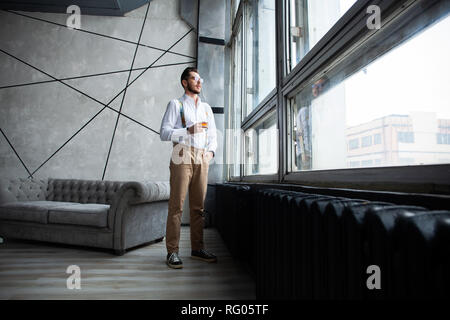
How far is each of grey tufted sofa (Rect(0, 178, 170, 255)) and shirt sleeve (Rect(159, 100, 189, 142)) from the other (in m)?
0.71

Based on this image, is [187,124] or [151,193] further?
[151,193]

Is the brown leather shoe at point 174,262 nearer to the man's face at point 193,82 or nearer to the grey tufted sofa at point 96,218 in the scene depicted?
the grey tufted sofa at point 96,218

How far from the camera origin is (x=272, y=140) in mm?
2578

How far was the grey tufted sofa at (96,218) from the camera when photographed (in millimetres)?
2742

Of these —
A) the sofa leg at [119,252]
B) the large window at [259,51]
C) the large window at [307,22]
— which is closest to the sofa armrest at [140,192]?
the sofa leg at [119,252]

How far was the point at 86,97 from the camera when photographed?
4504 mm

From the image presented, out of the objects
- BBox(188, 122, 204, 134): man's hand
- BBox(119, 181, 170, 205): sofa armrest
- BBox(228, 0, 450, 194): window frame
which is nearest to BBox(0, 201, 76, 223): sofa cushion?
BBox(119, 181, 170, 205): sofa armrest

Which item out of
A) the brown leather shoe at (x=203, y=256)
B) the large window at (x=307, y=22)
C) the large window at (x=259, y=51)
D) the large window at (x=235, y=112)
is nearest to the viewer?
the large window at (x=307, y=22)

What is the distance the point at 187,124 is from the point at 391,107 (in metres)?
1.68

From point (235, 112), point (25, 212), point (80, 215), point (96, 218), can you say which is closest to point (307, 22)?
point (235, 112)

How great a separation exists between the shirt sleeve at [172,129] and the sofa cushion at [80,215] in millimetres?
1154

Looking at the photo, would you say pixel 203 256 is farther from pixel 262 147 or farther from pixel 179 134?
pixel 262 147

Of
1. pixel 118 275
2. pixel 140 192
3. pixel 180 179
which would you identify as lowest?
pixel 118 275
